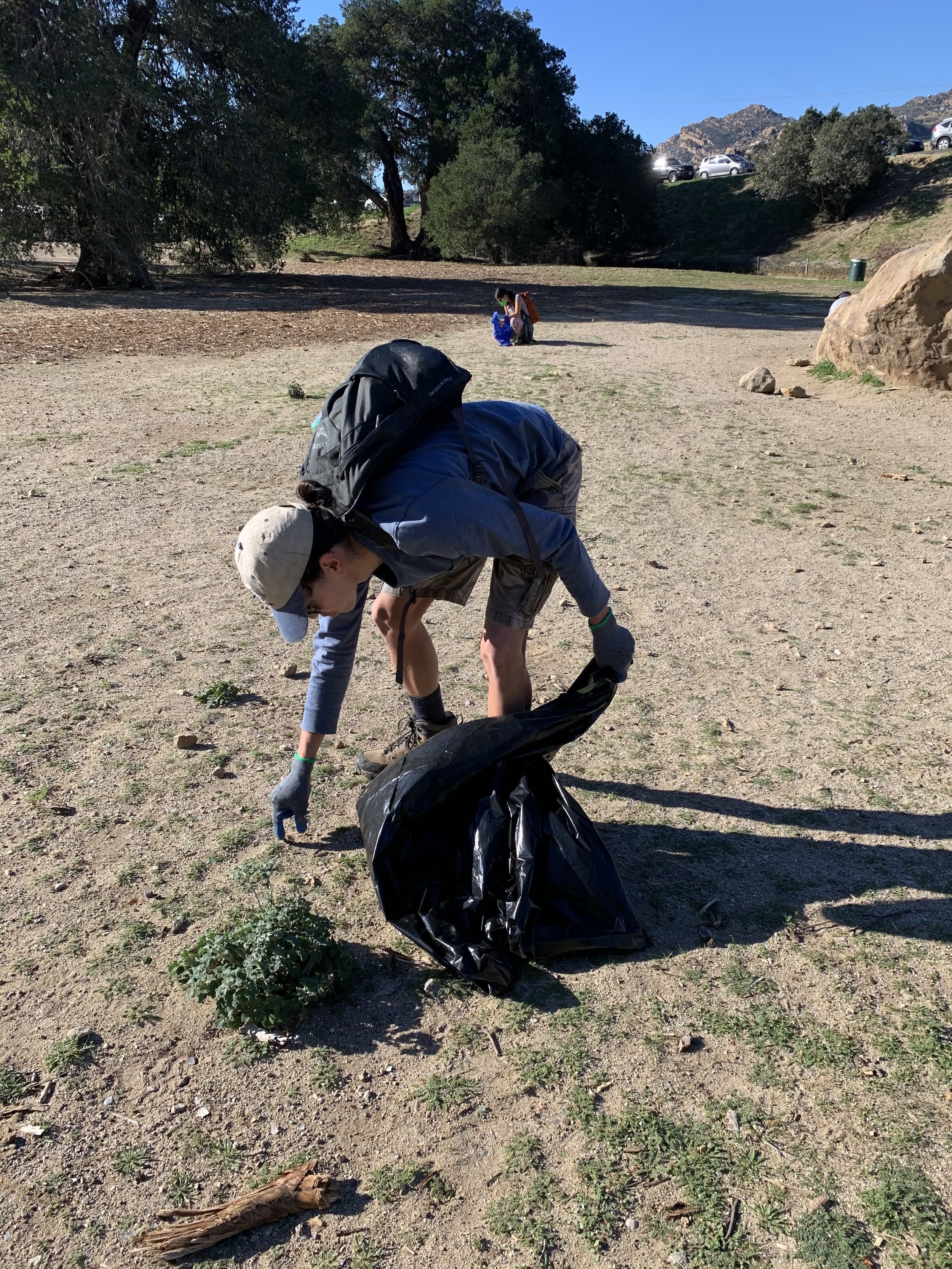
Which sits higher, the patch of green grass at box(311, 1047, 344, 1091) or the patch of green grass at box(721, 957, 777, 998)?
the patch of green grass at box(721, 957, 777, 998)

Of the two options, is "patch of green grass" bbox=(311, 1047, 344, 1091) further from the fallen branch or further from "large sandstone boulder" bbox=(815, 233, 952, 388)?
"large sandstone boulder" bbox=(815, 233, 952, 388)

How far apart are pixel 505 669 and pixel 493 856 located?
0.62 metres

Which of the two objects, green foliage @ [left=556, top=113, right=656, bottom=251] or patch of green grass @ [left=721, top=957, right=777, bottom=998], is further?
green foliage @ [left=556, top=113, right=656, bottom=251]

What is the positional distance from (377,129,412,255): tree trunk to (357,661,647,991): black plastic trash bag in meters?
32.2

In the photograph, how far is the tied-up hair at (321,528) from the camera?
2400 millimetres

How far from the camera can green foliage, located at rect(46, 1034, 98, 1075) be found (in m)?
2.40

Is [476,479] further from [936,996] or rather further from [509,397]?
[509,397]

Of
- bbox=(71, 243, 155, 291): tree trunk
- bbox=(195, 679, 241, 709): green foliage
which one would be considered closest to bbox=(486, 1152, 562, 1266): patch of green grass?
bbox=(195, 679, 241, 709): green foliage

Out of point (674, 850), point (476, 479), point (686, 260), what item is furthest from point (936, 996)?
point (686, 260)

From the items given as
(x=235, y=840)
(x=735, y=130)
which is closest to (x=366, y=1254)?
(x=235, y=840)

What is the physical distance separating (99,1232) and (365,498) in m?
1.70

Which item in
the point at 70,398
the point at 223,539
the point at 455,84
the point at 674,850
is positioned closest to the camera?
the point at 674,850

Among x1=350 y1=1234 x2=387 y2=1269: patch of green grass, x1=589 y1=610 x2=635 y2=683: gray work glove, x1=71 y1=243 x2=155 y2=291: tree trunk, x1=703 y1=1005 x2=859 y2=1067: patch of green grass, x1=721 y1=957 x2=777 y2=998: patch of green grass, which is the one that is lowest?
x1=350 y1=1234 x2=387 y2=1269: patch of green grass

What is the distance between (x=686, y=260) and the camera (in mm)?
33406
